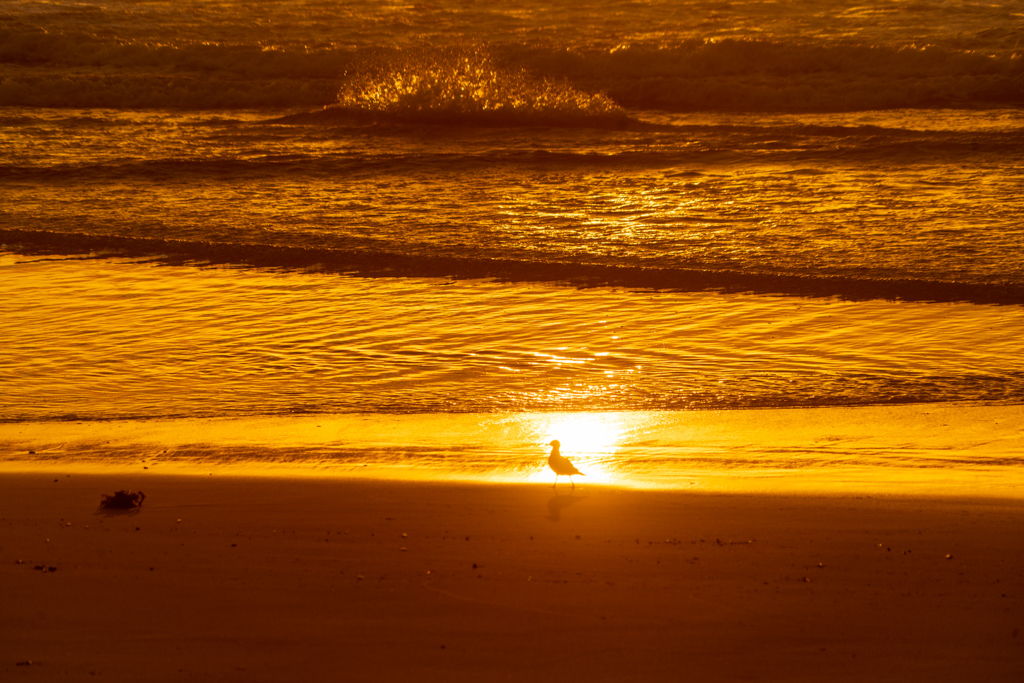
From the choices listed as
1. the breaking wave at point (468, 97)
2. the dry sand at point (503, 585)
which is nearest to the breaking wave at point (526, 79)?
the breaking wave at point (468, 97)

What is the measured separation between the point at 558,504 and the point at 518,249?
20.5 ft

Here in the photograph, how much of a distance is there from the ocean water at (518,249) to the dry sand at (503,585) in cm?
70

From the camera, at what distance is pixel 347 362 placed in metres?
7.04

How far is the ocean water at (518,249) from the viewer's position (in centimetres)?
615

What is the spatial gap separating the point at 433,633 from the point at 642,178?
38.2 ft

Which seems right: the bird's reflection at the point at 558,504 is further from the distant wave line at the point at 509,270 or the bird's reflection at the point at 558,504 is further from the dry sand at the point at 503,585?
the distant wave line at the point at 509,270

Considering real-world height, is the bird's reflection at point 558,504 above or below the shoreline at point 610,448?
below

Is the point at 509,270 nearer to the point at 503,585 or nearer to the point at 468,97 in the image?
the point at 503,585

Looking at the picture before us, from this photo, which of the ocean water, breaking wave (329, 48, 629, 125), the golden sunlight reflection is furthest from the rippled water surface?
breaking wave (329, 48, 629, 125)

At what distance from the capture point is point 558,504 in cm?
445

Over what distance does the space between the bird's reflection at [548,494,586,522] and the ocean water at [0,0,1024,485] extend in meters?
0.47

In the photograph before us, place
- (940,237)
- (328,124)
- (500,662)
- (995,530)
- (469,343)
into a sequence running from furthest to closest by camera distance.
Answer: (328,124), (940,237), (469,343), (995,530), (500,662)

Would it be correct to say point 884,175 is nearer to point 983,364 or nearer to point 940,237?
A: point 940,237

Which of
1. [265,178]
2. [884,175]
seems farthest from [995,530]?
[265,178]
